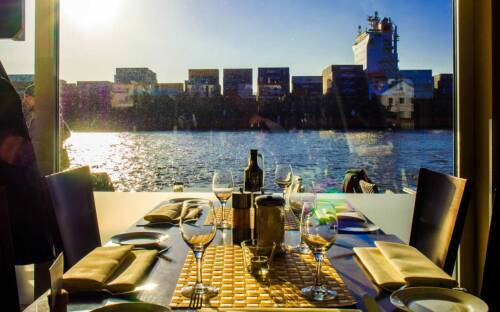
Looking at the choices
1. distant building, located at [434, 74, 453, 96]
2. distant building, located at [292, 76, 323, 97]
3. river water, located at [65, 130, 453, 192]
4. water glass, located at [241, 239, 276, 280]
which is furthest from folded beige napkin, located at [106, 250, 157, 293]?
distant building, located at [434, 74, 453, 96]

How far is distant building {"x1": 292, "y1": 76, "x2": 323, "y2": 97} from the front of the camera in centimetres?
295

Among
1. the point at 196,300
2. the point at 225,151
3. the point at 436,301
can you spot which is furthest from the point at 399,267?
the point at 225,151

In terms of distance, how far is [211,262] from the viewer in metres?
1.23

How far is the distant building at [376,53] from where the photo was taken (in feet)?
9.68

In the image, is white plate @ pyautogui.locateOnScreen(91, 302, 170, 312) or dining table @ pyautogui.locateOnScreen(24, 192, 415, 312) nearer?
white plate @ pyautogui.locateOnScreen(91, 302, 170, 312)

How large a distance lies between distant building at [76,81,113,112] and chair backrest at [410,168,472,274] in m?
1.97

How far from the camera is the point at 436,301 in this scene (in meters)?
0.91

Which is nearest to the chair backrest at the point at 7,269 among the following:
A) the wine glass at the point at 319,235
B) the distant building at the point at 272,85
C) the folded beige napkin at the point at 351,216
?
the wine glass at the point at 319,235

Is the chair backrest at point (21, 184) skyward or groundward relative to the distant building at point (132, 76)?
groundward

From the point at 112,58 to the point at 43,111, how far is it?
1.88ft

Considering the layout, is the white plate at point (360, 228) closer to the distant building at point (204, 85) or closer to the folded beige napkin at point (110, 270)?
the folded beige napkin at point (110, 270)

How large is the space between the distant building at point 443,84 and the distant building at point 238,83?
44.9 inches

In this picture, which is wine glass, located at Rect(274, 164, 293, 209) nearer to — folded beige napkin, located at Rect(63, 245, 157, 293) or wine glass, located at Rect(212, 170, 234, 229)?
wine glass, located at Rect(212, 170, 234, 229)

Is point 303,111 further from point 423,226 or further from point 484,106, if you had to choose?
point 423,226
